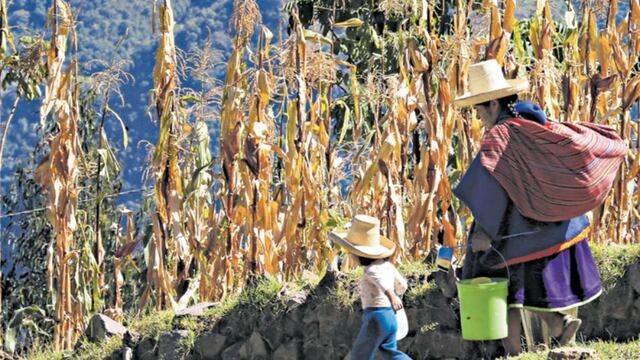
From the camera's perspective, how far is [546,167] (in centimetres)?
695

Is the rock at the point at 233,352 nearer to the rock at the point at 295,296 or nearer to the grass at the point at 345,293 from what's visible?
the rock at the point at 295,296

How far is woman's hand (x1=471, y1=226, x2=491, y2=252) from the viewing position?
6926 mm

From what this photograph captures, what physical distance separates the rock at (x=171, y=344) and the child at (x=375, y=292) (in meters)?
1.47

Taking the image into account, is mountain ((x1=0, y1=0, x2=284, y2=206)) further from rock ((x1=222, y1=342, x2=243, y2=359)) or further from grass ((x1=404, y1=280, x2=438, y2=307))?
grass ((x1=404, y1=280, x2=438, y2=307))

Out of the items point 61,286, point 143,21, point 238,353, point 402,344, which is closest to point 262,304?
point 238,353

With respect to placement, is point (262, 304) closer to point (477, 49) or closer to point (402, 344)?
point (402, 344)

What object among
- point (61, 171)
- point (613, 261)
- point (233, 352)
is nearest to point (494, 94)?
point (613, 261)

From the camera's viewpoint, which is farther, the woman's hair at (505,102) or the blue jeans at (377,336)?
the blue jeans at (377,336)

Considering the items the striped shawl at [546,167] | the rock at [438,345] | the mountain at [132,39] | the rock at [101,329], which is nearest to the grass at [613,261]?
the rock at [438,345]

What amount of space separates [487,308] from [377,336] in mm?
681

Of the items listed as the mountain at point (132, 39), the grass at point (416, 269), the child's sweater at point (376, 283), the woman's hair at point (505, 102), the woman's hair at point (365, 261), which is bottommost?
the mountain at point (132, 39)

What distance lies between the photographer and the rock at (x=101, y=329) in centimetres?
902

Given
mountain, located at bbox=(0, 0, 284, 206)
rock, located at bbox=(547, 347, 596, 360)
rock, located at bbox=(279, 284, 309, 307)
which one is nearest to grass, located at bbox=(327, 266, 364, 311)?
rock, located at bbox=(279, 284, 309, 307)

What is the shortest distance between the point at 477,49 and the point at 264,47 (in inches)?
51.3
